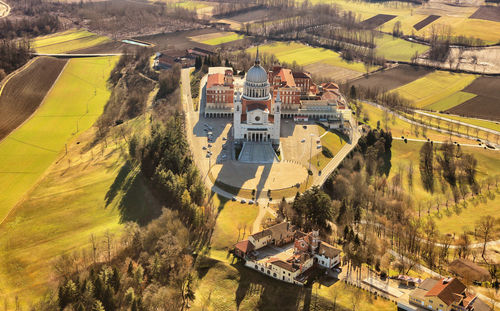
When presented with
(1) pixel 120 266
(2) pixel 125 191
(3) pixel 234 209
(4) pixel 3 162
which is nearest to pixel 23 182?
(4) pixel 3 162

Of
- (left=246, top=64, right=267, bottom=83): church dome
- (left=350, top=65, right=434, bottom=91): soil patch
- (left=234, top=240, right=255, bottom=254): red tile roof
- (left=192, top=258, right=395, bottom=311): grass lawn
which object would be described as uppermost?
(left=246, top=64, right=267, bottom=83): church dome

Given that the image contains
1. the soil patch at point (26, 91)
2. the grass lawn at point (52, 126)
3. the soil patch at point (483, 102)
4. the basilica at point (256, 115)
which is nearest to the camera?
the grass lawn at point (52, 126)

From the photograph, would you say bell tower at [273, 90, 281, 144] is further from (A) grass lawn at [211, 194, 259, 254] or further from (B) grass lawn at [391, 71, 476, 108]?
(B) grass lawn at [391, 71, 476, 108]

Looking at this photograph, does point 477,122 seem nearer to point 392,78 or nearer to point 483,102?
point 483,102

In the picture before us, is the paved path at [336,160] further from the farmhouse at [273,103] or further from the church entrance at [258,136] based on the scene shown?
the church entrance at [258,136]

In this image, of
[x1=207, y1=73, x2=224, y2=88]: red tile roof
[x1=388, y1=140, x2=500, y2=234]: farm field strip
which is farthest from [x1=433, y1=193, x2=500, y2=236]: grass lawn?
[x1=207, y1=73, x2=224, y2=88]: red tile roof

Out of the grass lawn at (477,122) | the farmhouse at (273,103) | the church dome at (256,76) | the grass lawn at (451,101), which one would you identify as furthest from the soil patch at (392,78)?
the church dome at (256,76)
